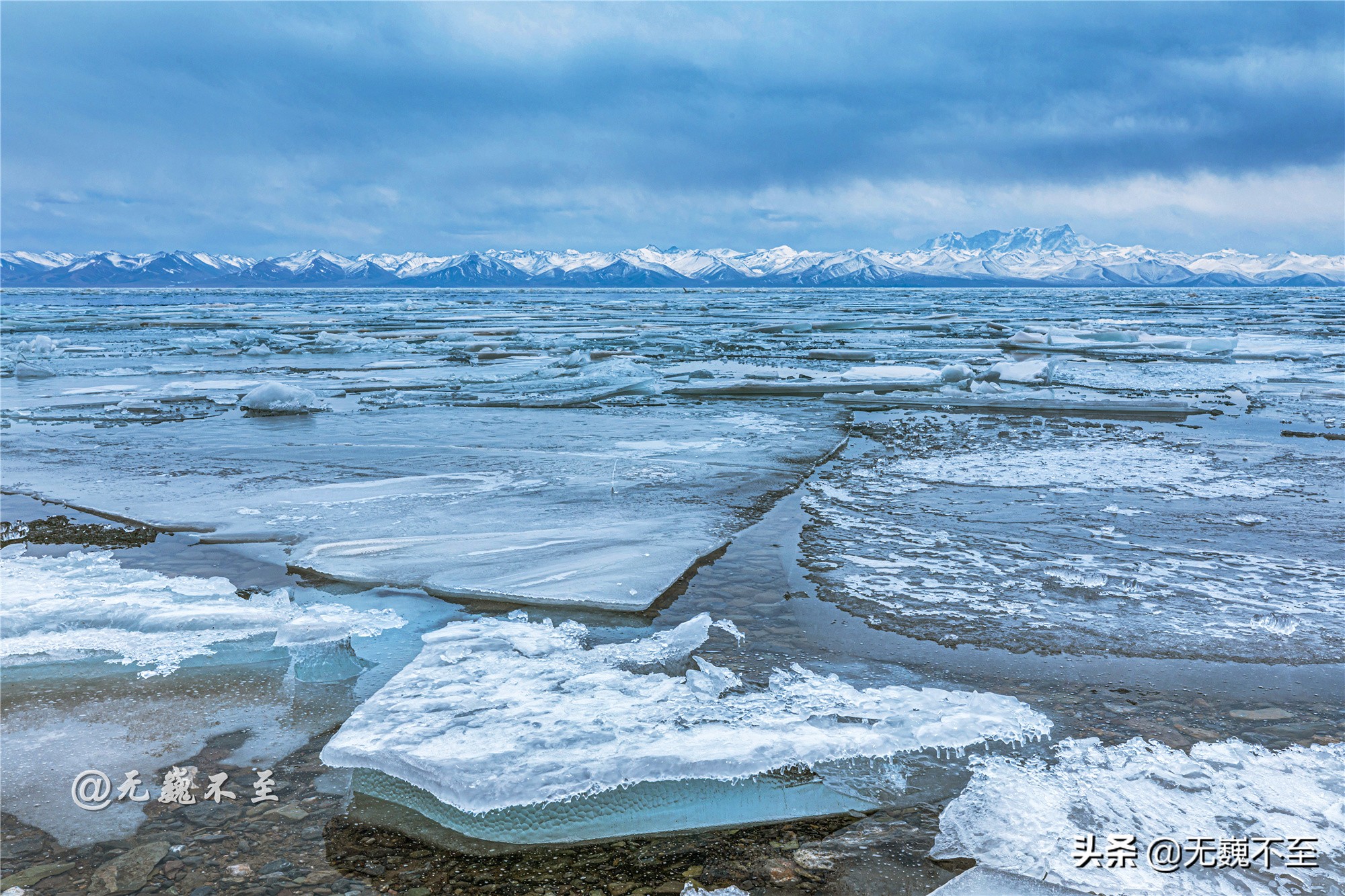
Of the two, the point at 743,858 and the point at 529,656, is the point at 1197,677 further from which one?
the point at 529,656

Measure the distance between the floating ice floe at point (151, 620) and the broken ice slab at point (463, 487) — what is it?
559mm

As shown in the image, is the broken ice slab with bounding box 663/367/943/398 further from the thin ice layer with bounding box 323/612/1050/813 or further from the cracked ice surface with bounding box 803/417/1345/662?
the thin ice layer with bounding box 323/612/1050/813

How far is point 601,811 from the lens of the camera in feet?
8.33

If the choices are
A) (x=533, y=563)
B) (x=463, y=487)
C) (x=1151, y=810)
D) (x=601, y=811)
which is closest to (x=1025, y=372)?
(x=463, y=487)

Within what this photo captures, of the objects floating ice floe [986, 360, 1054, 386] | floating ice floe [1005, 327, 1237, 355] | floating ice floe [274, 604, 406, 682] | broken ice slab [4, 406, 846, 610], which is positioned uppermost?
floating ice floe [1005, 327, 1237, 355]

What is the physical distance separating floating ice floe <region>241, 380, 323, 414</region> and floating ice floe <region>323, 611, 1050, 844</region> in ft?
27.3

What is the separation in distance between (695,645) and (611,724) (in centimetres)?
74

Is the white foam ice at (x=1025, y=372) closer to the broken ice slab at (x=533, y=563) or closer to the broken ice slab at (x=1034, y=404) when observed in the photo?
the broken ice slab at (x=1034, y=404)

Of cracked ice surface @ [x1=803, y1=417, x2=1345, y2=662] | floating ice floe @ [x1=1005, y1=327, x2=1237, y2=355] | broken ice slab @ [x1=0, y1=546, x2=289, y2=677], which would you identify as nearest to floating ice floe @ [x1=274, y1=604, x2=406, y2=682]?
broken ice slab @ [x1=0, y1=546, x2=289, y2=677]

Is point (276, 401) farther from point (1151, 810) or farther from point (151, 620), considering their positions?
point (1151, 810)

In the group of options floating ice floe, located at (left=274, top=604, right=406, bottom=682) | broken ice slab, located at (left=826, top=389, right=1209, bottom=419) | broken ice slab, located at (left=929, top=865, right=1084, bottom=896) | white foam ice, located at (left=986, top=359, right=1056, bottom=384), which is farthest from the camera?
white foam ice, located at (left=986, top=359, right=1056, bottom=384)

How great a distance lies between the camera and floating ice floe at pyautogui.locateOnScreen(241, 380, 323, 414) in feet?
35.1

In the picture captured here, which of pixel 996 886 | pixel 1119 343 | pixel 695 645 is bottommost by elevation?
pixel 996 886

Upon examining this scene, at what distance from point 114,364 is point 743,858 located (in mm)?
19661
